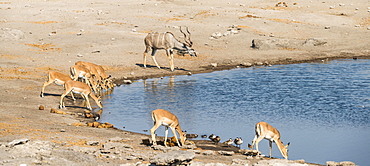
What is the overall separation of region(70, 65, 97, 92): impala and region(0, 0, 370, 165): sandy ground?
3.88 feet

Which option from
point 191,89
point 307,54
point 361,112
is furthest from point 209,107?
point 307,54

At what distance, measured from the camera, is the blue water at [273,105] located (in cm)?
1391

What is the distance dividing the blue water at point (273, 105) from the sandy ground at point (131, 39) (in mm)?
2212

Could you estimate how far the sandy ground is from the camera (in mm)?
15791

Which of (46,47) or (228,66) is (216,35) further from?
(46,47)

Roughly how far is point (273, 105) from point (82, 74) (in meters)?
7.83

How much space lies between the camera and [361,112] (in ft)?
56.2

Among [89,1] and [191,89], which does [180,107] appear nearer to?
[191,89]

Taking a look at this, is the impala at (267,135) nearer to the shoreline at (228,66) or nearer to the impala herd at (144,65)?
Result: the impala herd at (144,65)

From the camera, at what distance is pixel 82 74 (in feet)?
67.2

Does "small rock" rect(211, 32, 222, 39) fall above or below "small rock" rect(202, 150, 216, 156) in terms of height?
above

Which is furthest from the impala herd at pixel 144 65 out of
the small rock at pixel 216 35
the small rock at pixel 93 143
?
the small rock at pixel 216 35

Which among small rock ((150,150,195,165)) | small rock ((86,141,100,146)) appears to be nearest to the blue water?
small rock ((86,141,100,146))

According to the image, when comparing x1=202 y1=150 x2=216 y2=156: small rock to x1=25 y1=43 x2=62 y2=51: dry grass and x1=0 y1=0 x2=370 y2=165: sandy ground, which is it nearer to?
x1=0 y1=0 x2=370 y2=165: sandy ground
